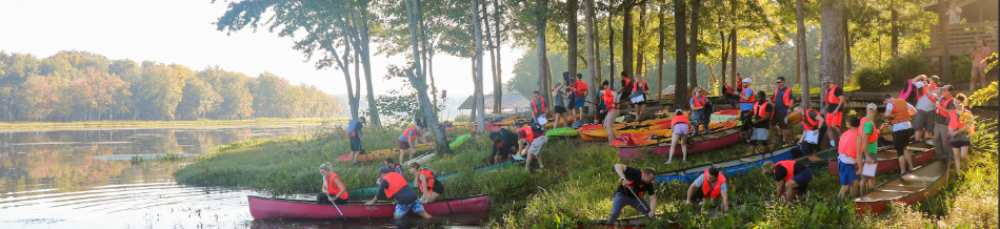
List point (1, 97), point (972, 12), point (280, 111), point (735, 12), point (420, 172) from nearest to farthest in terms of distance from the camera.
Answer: point (420, 172)
point (972, 12)
point (735, 12)
point (1, 97)
point (280, 111)

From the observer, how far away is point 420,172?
12.7 meters

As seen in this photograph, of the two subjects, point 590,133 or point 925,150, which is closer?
point 925,150

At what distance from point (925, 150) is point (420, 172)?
968 centimetres

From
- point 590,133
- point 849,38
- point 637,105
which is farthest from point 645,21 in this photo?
point 590,133

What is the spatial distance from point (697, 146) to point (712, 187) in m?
4.61

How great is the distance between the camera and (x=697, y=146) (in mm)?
13500

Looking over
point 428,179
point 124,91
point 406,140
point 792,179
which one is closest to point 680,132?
point 792,179

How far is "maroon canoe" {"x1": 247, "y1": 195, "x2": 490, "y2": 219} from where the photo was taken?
41.6ft

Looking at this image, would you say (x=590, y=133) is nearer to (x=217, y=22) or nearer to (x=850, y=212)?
(x=850, y=212)

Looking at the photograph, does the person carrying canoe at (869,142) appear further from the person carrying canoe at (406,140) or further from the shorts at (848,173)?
the person carrying canoe at (406,140)

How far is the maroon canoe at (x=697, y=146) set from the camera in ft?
44.4

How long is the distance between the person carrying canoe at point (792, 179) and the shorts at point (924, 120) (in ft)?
12.2

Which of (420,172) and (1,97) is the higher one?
(1,97)

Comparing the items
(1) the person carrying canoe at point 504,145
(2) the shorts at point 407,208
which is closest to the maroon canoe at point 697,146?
(1) the person carrying canoe at point 504,145
